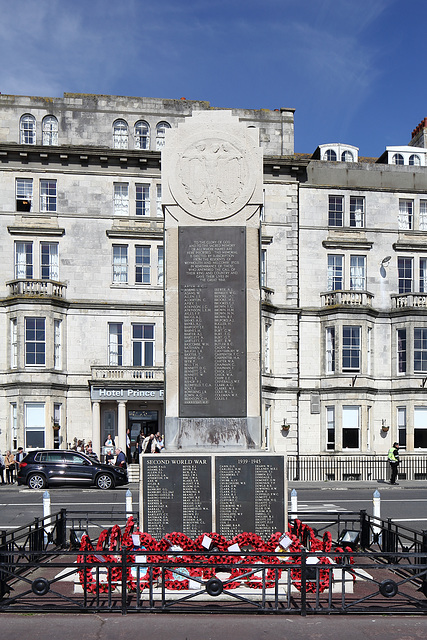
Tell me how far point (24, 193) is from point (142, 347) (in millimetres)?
9898

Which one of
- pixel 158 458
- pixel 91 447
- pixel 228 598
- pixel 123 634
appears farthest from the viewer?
pixel 91 447

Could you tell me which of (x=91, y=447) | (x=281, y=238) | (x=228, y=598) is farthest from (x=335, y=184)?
(x=228, y=598)

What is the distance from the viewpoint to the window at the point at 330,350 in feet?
133

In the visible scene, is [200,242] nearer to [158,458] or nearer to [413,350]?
[158,458]

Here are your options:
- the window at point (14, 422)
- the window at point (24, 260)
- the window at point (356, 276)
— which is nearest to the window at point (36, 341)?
the window at point (14, 422)

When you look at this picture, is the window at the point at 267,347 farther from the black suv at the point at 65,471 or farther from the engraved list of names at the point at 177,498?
the engraved list of names at the point at 177,498

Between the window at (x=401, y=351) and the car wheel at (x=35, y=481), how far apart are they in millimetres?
19962

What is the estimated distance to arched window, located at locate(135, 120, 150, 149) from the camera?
134ft

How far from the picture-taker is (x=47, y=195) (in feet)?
129

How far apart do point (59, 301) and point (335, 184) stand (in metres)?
16.2

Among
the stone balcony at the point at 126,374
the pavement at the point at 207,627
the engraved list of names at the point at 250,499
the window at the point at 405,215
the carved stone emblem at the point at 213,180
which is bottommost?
the pavement at the point at 207,627

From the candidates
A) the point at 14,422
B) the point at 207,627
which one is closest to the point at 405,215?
the point at 14,422

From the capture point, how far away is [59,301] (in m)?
38.1

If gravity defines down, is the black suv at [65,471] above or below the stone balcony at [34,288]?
below
